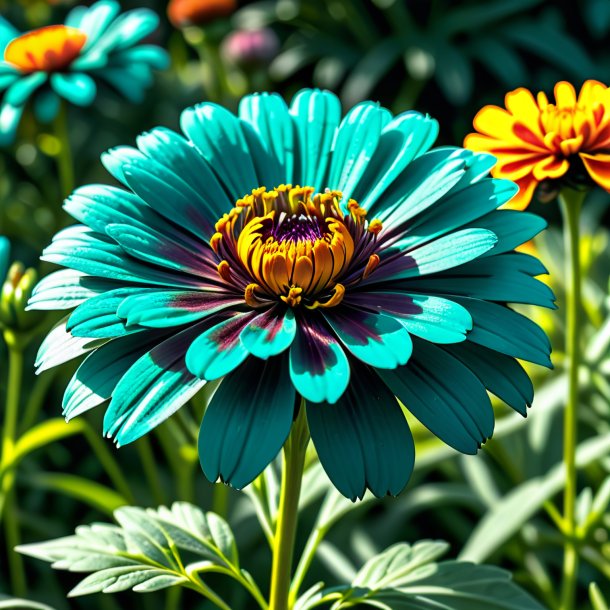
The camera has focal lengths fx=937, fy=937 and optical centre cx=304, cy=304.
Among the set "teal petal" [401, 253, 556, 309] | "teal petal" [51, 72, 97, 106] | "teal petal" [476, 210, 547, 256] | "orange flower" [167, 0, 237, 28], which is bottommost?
"teal petal" [401, 253, 556, 309]

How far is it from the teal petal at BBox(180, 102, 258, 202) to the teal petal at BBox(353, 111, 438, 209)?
67mm

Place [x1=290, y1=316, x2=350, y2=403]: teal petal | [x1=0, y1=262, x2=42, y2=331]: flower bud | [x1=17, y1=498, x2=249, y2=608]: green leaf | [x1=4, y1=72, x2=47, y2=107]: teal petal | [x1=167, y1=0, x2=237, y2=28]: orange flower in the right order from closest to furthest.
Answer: [x1=290, y1=316, x2=350, y2=403]: teal petal
[x1=17, y1=498, x2=249, y2=608]: green leaf
[x1=0, y1=262, x2=42, y2=331]: flower bud
[x1=4, y1=72, x2=47, y2=107]: teal petal
[x1=167, y1=0, x2=237, y2=28]: orange flower

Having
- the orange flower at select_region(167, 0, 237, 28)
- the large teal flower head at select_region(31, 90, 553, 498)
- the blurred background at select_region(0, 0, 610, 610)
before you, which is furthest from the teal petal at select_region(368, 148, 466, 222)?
the orange flower at select_region(167, 0, 237, 28)

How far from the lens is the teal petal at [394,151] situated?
532mm

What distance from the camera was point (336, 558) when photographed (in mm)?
770

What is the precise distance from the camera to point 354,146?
1.80ft

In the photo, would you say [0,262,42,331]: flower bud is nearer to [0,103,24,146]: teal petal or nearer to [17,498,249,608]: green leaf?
[17,498,249,608]: green leaf

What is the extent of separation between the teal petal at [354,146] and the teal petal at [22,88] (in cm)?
32

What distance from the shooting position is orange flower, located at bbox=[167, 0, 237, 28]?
3.73ft

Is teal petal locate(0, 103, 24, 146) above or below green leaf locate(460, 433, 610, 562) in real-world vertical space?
above

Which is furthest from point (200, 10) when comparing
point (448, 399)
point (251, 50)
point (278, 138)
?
point (448, 399)

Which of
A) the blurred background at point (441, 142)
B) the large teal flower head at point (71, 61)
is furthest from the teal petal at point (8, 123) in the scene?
the blurred background at point (441, 142)

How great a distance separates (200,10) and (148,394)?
0.82 m

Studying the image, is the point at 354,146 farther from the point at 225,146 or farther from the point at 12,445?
the point at 12,445
